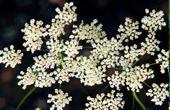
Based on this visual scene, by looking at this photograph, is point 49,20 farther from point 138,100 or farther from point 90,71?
point 138,100

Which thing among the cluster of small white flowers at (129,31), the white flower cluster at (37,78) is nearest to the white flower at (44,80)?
the white flower cluster at (37,78)

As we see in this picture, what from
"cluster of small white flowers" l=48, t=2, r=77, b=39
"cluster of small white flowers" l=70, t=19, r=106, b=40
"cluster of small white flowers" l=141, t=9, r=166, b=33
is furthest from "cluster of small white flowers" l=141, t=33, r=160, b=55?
"cluster of small white flowers" l=48, t=2, r=77, b=39

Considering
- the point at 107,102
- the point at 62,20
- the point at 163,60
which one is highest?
the point at 62,20

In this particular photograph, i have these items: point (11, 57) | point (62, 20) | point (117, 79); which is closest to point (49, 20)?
point (62, 20)

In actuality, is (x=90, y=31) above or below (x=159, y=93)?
above

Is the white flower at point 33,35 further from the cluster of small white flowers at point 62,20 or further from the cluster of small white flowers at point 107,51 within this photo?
the cluster of small white flowers at point 107,51
